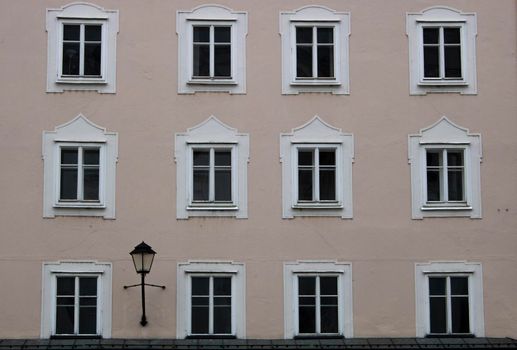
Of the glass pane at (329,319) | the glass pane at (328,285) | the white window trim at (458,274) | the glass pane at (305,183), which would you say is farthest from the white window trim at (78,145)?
the white window trim at (458,274)

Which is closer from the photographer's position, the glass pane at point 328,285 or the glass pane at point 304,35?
the glass pane at point 328,285

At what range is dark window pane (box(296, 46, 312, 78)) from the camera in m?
24.7

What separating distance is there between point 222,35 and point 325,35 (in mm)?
2405

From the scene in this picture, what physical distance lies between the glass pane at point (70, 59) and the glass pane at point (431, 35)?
26.7ft

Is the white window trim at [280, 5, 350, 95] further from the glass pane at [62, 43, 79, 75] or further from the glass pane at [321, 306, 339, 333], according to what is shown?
the glass pane at [321, 306, 339, 333]

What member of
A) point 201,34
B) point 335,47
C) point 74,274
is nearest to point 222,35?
point 201,34

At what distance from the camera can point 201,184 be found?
2427 centimetres

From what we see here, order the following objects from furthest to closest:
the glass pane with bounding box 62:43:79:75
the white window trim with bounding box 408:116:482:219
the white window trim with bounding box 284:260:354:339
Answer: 1. the glass pane with bounding box 62:43:79:75
2. the white window trim with bounding box 408:116:482:219
3. the white window trim with bounding box 284:260:354:339

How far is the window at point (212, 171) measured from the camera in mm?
23984

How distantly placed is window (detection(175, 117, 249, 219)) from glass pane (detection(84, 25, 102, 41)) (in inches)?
119

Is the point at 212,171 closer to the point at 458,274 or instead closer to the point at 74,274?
the point at 74,274

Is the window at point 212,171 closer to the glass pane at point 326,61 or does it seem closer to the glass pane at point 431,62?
the glass pane at point 326,61

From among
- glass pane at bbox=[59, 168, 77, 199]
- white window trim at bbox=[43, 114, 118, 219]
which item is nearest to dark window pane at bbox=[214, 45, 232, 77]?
white window trim at bbox=[43, 114, 118, 219]

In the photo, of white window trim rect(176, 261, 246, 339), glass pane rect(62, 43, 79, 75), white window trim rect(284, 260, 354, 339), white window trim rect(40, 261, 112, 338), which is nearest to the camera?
white window trim rect(40, 261, 112, 338)
